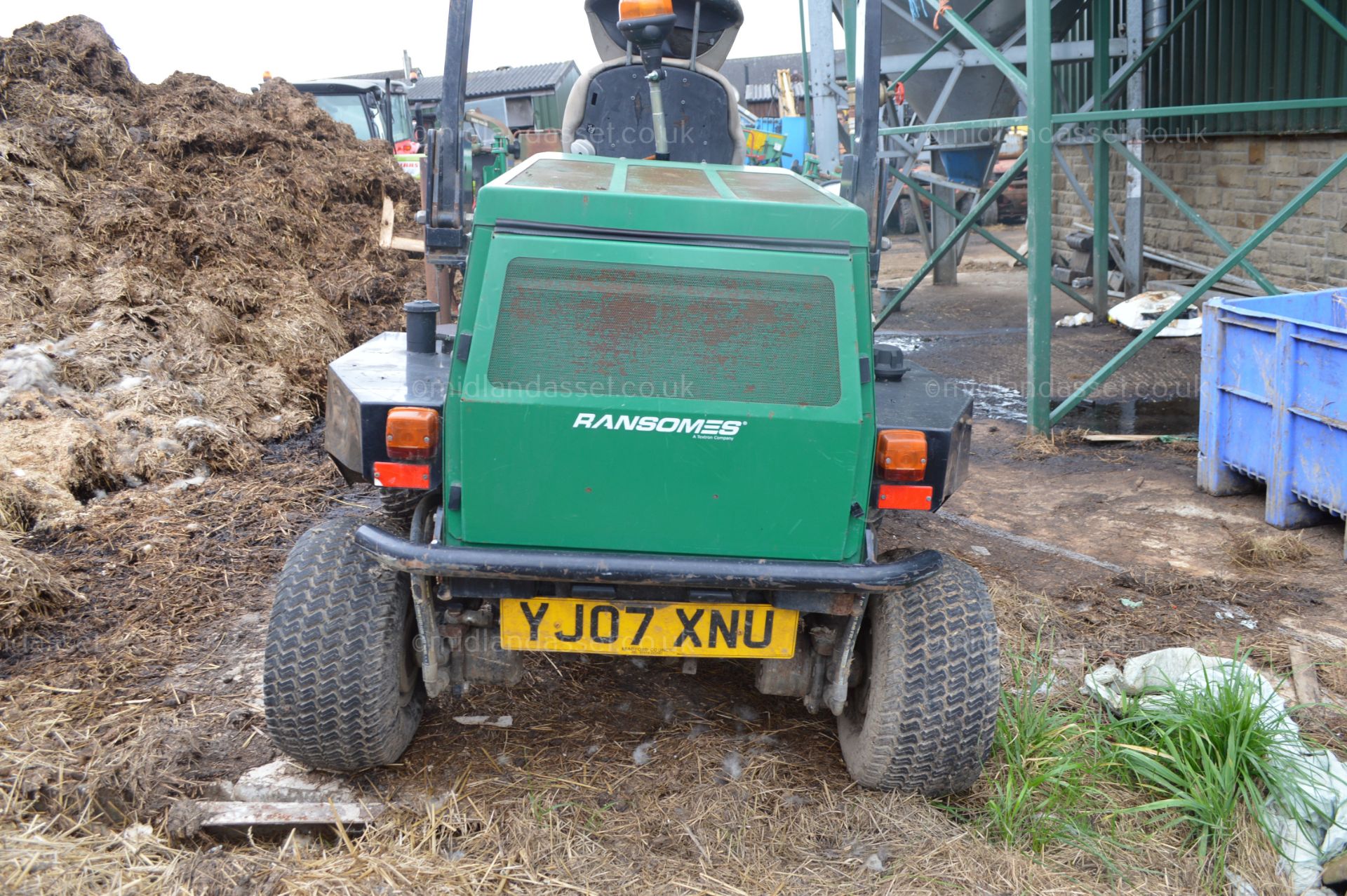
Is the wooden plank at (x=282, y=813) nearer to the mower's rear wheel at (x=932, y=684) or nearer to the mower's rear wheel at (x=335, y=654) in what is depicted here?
the mower's rear wheel at (x=335, y=654)

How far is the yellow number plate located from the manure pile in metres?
2.32

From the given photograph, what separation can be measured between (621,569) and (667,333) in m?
0.59

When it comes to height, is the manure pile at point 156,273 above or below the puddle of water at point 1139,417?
above

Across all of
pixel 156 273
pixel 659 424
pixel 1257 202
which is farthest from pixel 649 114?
pixel 1257 202

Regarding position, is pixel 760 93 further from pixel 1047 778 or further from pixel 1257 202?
pixel 1047 778

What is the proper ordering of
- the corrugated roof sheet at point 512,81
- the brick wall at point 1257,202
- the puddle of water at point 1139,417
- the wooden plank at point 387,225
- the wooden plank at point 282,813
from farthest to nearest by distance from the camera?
the corrugated roof sheet at point 512,81
the wooden plank at point 387,225
the brick wall at point 1257,202
the puddle of water at point 1139,417
the wooden plank at point 282,813

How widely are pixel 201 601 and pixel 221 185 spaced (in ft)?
16.8

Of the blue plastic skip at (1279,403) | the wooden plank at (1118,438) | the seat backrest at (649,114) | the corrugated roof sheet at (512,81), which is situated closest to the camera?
the seat backrest at (649,114)

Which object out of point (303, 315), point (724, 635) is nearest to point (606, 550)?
point (724, 635)

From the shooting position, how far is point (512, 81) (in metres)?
23.0

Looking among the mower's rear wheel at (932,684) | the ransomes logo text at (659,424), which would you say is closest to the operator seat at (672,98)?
the ransomes logo text at (659,424)

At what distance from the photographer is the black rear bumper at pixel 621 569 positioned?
8.48 feet

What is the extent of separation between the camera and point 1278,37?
8.57 m

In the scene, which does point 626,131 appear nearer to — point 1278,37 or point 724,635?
point 724,635
